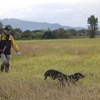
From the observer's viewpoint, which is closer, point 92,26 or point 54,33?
point 92,26

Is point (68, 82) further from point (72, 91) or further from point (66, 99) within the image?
point (66, 99)

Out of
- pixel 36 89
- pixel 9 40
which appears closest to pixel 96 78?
pixel 36 89

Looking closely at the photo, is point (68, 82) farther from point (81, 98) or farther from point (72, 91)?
point (81, 98)

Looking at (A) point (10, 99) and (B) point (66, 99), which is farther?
(A) point (10, 99)

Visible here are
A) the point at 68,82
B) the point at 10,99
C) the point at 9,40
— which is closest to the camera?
the point at 10,99

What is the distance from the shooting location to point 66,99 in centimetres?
376

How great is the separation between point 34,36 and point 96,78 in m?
83.9

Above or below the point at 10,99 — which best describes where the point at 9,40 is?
above

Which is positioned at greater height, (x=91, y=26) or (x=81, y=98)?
(x=91, y=26)

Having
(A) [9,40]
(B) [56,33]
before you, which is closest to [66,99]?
(A) [9,40]

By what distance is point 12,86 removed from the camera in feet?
15.4

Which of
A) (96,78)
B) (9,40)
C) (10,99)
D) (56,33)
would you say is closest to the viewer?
(10,99)

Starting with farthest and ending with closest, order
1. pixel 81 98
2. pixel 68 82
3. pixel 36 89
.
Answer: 1. pixel 68 82
2. pixel 36 89
3. pixel 81 98

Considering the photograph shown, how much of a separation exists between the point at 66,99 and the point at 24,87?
1360mm
